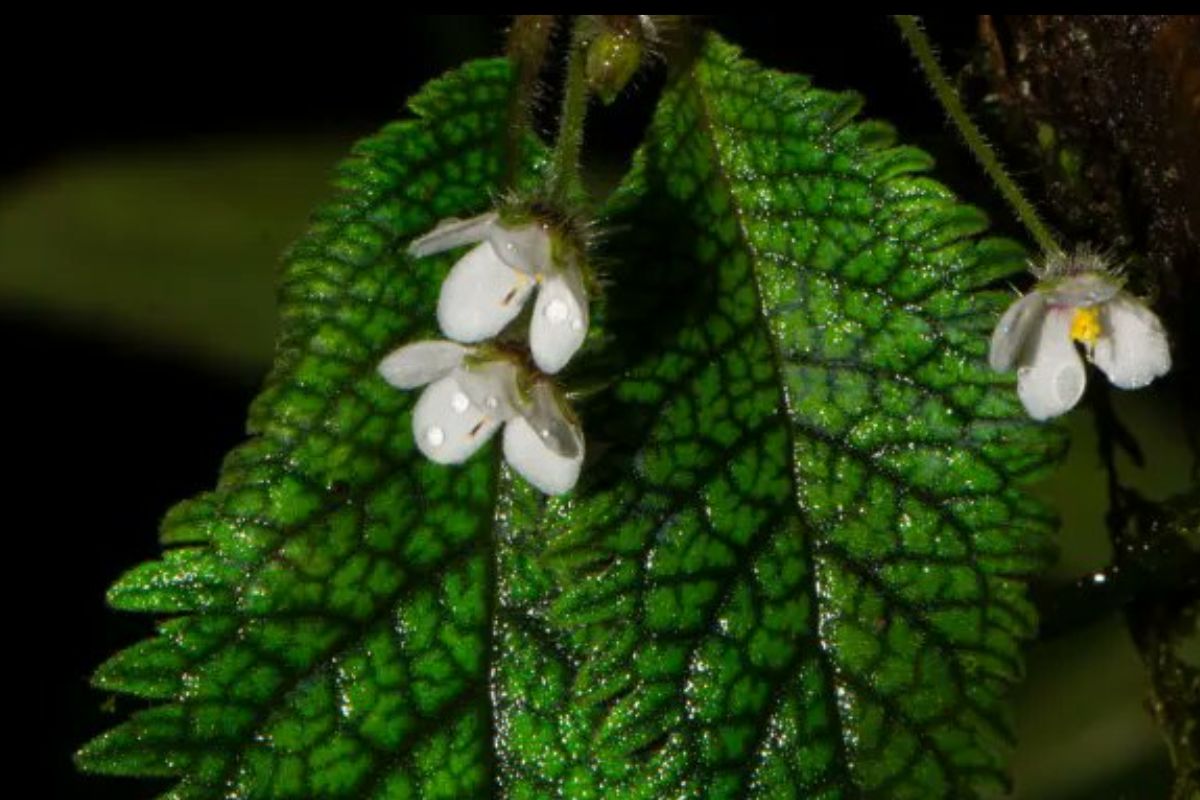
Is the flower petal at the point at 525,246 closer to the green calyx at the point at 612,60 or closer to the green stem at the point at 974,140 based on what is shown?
the green calyx at the point at 612,60

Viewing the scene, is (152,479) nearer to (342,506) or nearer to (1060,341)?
(342,506)

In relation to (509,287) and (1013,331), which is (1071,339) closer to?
(1013,331)

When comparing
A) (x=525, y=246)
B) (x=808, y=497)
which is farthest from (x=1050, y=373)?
(x=525, y=246)

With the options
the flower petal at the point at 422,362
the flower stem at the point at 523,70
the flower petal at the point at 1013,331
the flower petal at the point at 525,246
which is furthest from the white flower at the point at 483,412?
the flower petal at the point at 1013,331

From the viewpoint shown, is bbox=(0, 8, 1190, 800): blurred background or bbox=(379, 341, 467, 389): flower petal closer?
bbox=(379, 341, 467, 389): flower petal

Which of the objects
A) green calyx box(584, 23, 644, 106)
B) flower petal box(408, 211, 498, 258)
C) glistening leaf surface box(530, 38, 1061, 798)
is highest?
green calyx box(584, 23, 644, 106)

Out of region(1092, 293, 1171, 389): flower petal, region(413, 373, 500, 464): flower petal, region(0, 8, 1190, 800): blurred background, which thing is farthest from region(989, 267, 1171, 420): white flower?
region(0, 8, 1190, 800): blurred background

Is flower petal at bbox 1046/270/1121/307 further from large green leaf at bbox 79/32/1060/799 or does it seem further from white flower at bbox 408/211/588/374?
white flower at bbox 408/211/588/374
